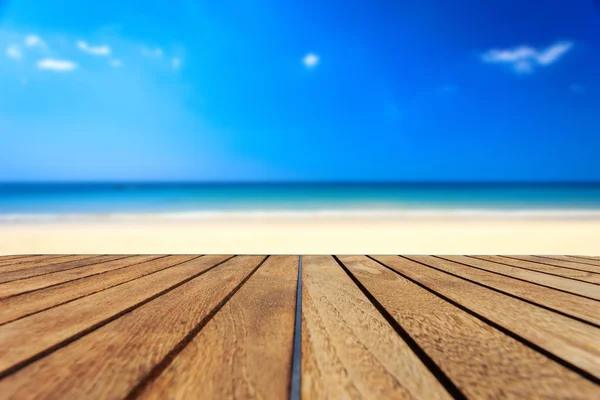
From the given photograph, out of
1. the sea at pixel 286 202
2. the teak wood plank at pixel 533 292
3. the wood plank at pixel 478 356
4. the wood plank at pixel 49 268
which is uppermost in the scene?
the sea at pixel 286 202

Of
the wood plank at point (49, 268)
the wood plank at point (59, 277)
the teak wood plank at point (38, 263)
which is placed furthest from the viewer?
the teak wood plank at point (38, 263)

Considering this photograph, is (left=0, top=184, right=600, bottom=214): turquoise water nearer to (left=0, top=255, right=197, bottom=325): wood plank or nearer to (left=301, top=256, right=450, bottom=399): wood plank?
(left=0, top=255, right=197, bottom=325): wood plank

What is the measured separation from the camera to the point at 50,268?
1.40 m

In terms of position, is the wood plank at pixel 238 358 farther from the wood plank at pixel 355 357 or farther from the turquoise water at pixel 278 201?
the turquoise water at pixel 278 201

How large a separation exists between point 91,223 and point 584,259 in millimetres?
11019

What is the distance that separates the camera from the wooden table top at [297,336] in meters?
0.51

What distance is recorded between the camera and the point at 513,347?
2.14ft

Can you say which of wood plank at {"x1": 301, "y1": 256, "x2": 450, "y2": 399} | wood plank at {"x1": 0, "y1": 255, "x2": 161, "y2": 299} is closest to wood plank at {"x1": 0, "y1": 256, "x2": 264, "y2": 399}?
wood plank at {"x1": 301, "y1": 256, "x2": 450, "y2": 399}

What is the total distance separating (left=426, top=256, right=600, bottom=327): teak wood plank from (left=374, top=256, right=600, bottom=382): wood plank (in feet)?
0.23

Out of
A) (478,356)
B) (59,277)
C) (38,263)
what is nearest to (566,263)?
(478,356)

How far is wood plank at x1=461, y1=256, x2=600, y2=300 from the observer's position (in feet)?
3.51

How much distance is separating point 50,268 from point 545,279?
7.28ft

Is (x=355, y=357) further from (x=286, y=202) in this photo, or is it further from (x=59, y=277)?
(x=286, y=202)

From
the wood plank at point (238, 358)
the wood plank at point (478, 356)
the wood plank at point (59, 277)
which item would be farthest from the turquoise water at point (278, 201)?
the wood plank at point (478, 356)
